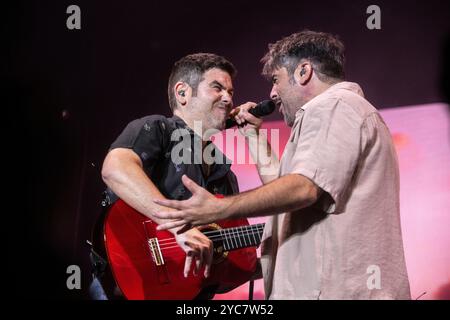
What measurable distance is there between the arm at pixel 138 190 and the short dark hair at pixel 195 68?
483 mm

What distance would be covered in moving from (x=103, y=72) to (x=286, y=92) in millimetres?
991

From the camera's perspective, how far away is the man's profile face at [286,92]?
1.67 meters

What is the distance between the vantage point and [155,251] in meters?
1.74

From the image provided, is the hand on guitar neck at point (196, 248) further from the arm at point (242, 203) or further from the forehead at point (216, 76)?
the forehead at point (216, 76)

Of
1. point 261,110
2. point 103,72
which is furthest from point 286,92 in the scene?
point 103,72

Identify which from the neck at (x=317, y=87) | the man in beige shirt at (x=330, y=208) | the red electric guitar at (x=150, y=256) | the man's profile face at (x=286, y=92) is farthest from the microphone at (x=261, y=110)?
the man in beige shirt at (x=330, y=208)

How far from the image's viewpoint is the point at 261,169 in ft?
6.89

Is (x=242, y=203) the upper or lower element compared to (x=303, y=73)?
lower

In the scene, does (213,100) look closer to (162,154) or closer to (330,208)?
(162,154)

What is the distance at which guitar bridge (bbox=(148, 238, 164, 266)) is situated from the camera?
1731mm

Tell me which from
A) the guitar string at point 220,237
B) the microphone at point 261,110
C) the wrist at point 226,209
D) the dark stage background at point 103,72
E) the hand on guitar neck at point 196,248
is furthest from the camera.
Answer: the dark stage background at point 103,72

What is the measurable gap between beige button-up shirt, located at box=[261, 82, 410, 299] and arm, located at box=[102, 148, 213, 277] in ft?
0.77
